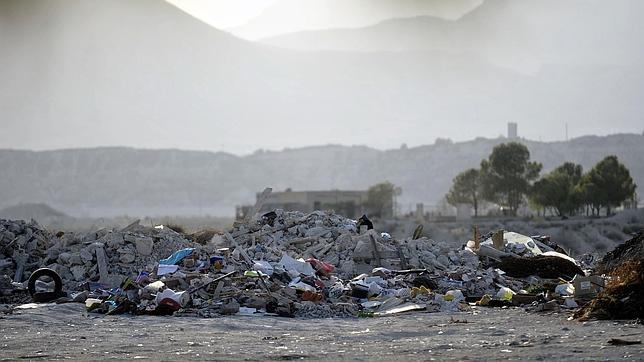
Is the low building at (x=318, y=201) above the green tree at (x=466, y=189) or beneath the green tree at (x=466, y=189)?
beneath

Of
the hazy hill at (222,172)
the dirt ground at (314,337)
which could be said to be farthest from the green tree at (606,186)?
the hazy hill at (222,172)

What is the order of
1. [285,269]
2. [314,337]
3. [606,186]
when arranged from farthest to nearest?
[606,186]
[285,269]
[314,337]

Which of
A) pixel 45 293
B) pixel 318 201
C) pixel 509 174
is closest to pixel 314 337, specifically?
pixel 45 293

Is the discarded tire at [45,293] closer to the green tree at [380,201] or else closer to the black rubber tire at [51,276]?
the black rubber tire at [51,276]

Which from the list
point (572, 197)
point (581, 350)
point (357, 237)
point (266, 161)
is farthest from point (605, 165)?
point (266, 161)

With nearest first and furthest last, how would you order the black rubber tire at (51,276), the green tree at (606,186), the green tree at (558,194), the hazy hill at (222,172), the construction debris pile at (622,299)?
the construction debris pile at (622,299)
the black rubber tire at (51,276)
the green tree at (606,186)
the green tree at (558,194)
the hazy hill at (222,172)

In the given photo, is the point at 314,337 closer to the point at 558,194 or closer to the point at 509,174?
the point at 558,194

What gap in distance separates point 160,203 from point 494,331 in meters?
152

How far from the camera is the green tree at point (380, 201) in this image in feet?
243

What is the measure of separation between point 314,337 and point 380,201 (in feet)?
211

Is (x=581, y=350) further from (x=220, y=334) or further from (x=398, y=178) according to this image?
(x=398, y=178)

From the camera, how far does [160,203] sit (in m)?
163

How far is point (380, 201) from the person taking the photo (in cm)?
7800

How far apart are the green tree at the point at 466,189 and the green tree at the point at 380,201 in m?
4.99
